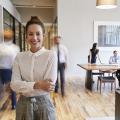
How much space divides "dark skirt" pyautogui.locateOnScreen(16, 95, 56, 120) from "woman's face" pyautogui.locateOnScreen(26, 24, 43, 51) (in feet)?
1.02

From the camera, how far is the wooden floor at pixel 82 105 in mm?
4979

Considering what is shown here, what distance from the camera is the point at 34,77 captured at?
1545mm

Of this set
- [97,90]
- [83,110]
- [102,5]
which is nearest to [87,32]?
[97,90]

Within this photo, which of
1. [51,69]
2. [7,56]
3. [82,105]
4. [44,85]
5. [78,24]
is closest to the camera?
[44,85]

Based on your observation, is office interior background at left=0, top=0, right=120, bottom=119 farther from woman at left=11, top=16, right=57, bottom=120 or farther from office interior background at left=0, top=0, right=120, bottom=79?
woman at left=11, top=16, right=57, bottom=120

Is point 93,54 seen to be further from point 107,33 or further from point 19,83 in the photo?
point 19,83

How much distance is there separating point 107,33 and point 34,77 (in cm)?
958

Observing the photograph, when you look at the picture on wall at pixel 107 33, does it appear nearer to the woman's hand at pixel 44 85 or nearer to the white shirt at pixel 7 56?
the white shirt at pixel 7 56

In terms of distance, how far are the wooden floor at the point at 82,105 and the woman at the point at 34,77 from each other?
10.8 feet

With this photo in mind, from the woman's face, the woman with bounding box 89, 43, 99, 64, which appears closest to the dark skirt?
the woman's face

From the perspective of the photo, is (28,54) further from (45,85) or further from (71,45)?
(71,45)

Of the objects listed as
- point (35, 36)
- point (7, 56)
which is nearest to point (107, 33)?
point (7, 56)

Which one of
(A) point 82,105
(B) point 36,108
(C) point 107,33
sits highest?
(C) point 107,33

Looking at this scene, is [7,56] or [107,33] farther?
→ [107,33]
